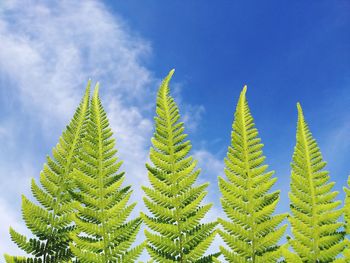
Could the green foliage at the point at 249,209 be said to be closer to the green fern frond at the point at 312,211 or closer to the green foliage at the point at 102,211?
the green fern frond at the point at 312,211

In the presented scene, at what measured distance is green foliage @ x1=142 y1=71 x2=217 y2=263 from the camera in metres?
2.03

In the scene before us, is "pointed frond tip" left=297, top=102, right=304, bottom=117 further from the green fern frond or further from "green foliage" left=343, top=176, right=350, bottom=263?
"green foliage" left=343, top=176, right=350, bottom=263

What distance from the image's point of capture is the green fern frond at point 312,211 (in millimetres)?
2002

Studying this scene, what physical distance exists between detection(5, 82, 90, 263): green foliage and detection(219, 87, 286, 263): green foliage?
829mm

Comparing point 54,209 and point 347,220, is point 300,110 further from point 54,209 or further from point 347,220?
point 54,209

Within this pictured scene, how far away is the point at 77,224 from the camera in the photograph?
2033mm

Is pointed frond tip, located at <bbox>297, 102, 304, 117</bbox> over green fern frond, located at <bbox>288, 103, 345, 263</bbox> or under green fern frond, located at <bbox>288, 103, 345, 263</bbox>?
over

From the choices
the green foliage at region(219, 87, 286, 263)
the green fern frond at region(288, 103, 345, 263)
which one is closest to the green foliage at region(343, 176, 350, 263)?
the green fern frond at region(288, 103, 345, 263)

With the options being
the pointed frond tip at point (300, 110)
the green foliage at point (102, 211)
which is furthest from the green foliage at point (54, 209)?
the pointed frond tip at point (300, 110)

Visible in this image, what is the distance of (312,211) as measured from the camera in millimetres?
2082

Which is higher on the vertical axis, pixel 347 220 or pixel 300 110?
pixel 300 110

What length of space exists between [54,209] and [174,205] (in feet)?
2.25

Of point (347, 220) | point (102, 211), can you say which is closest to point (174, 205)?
point (102, 211)

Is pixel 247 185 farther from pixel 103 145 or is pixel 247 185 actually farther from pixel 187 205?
pixel 103 145
